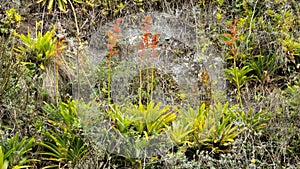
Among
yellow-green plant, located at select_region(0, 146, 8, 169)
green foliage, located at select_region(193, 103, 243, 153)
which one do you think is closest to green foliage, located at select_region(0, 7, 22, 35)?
yellow-green plant, located at select_region(0, 146, 8, 169)

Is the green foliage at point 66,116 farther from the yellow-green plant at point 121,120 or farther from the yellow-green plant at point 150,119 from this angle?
the yellow-green plant at point 150,119

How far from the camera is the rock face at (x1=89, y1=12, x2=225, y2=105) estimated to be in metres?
5.61

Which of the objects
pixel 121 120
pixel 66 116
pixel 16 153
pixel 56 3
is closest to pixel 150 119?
pixel 121 120

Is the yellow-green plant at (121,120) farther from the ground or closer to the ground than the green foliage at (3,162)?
farther from the ground

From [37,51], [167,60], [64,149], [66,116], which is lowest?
[64,149]

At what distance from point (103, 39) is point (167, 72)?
42.4 inches

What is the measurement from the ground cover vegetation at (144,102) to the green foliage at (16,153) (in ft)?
0.03

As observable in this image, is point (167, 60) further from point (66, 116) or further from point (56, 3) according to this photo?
point (66, 116)

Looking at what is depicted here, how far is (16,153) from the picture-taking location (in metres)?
4.31

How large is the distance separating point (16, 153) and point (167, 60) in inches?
105

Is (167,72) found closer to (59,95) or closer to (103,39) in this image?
(103,39)

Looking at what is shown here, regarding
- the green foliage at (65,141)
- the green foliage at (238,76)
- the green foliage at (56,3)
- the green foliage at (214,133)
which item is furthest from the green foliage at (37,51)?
the green foliage at (238,76)

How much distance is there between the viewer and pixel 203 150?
4.74 meters

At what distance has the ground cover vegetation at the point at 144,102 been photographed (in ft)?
15.0
